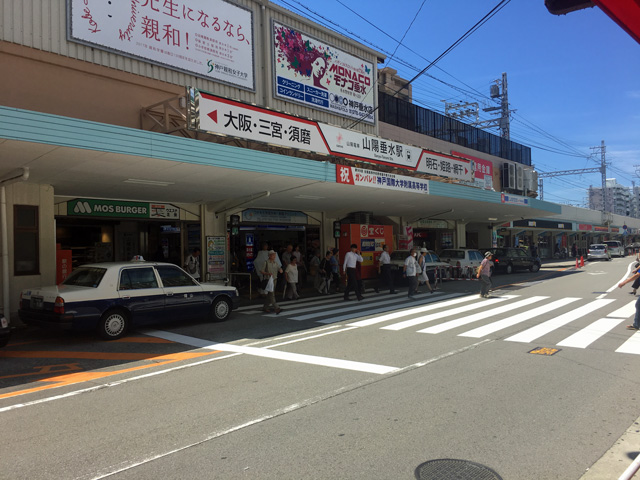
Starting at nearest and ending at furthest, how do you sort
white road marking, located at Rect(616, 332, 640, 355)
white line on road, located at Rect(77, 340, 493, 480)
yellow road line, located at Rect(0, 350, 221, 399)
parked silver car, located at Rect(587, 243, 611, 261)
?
white line on road, located at Rect(77, 340, 493, 480)
yellow road line, located at Rect(0, 350, 221, 399)
white road marking, located at Rect(616, 332, 640, 355)
parked silver car, located at Rect(587, 243, 611, 261)

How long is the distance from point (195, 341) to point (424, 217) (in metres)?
20.0

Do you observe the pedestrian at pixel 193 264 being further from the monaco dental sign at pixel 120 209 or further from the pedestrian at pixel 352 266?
the pedestrian at pixel 352 266

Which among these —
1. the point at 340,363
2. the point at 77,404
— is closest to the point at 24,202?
the point at 77,404

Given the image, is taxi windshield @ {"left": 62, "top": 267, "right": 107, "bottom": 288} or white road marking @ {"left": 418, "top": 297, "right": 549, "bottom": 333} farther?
white road marking @ {"left": 418, "top": 297, "right": 549, "bottom": 333}

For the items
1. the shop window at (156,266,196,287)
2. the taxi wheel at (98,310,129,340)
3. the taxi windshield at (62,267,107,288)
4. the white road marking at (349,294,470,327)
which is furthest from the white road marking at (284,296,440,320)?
the taxi windshield at (62,267,107,288)

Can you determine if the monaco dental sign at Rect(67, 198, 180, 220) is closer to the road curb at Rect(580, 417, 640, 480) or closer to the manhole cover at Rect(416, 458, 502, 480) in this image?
the manhole cover at Rect(416, 458, 502, 480)

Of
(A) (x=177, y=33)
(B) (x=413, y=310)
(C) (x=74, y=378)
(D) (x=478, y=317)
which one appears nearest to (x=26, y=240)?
(C) (x=74, y=378)

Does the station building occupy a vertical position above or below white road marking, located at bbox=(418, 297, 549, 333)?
above

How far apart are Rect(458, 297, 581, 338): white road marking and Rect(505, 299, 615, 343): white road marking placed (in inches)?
21.2

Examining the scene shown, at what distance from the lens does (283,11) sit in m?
17.3

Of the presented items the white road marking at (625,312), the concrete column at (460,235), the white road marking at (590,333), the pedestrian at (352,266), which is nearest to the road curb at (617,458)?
the white road marking at (590,333)

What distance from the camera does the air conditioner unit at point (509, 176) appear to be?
38.2m

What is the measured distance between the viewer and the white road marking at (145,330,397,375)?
6.77m

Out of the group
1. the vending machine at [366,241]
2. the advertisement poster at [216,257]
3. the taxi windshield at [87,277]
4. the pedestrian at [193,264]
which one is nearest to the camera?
the taxi windshield at [87,277]
